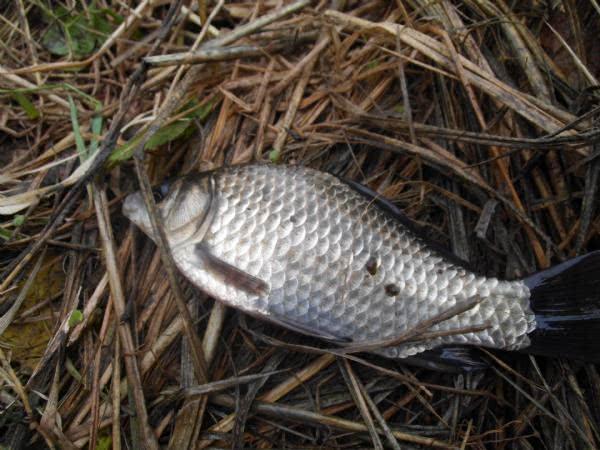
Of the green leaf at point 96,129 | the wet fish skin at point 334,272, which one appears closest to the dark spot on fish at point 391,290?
the wet fish skin at point 334,272

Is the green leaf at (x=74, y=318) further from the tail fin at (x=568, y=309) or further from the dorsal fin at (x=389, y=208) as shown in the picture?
the tail fin at (x=568, y=309)

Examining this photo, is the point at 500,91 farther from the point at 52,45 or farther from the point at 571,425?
the point at 52,45

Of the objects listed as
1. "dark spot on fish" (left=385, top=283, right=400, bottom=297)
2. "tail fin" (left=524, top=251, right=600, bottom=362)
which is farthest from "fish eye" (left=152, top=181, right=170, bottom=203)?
"tail fin" (left=524, top=251, right=600, bottom=362)

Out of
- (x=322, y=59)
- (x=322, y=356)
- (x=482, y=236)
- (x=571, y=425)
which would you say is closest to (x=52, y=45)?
(x=322, y=59)

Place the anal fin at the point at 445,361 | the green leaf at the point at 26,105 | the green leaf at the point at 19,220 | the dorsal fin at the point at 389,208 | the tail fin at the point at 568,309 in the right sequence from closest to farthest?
the tail fin at the point at 568,309 → the anal fin at the point at 445,361 → the dorsal fin at the point at 389,208 → the green leaf at the point at 19,220 → the green leaf at the point at 26,105

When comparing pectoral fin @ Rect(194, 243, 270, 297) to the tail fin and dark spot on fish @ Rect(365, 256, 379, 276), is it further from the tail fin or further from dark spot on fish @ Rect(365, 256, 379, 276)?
the tail fin

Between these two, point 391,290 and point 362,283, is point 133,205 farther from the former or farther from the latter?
point 391,290
